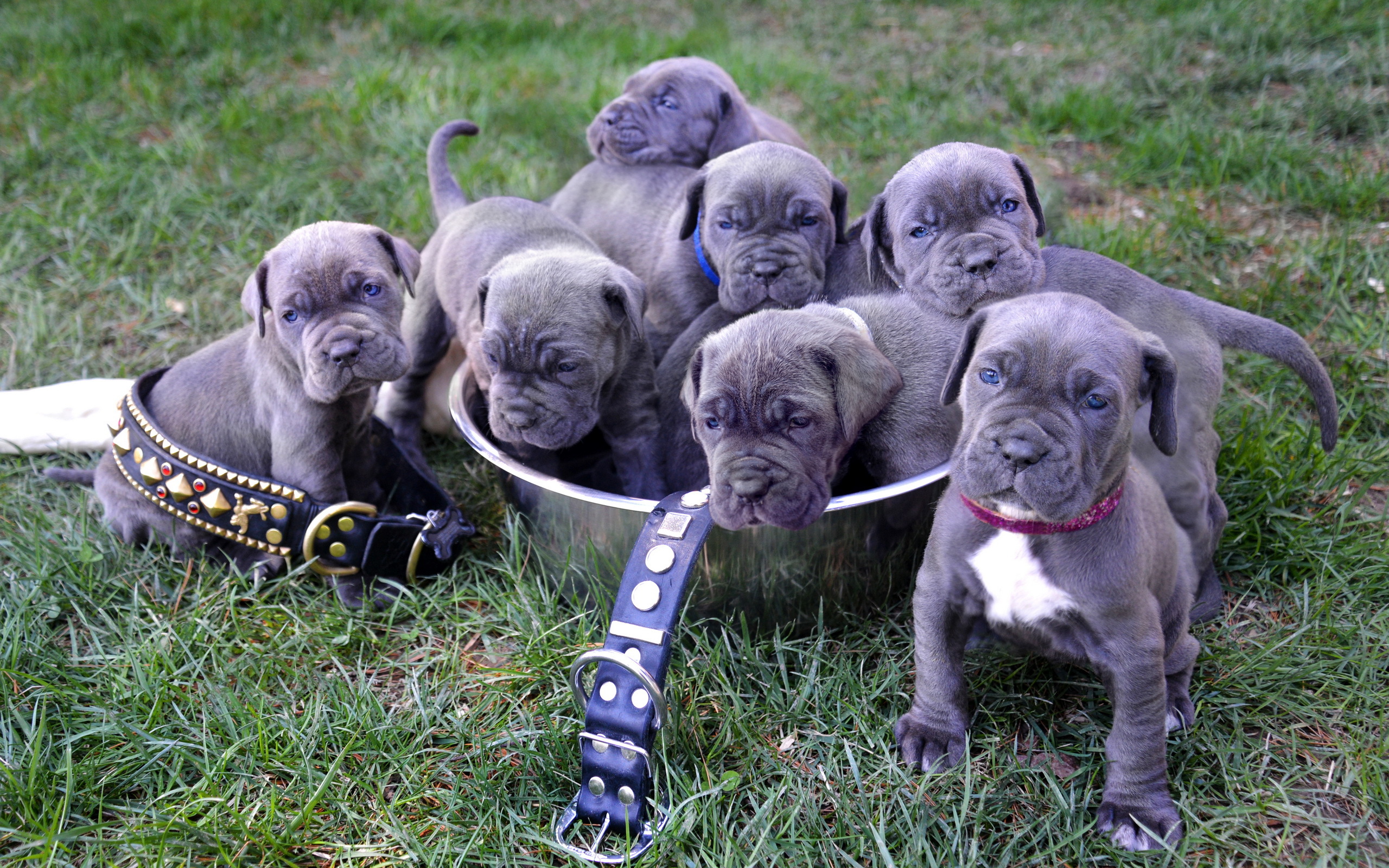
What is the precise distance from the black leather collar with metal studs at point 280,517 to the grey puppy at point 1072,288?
7.08 ft

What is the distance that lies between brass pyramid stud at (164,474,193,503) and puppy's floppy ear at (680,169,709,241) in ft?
7.54

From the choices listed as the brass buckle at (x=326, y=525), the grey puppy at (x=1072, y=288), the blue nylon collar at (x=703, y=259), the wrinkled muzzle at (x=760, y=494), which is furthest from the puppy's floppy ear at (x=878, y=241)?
the brass buckle at (x=326, y=525)

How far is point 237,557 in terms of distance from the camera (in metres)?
4.51

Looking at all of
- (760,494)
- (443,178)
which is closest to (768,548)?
(760,494)

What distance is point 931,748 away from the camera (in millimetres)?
3332

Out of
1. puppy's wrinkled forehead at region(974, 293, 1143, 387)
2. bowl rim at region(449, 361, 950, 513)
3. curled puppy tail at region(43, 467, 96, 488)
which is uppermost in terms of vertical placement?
puppy's wrinkled forehead at region(974, 293, 1143, 387)

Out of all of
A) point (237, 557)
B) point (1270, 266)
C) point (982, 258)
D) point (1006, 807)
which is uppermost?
point (982, 258)

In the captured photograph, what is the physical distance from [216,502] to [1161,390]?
3394 mm

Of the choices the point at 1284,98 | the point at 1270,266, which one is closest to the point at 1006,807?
the point at 1270,266

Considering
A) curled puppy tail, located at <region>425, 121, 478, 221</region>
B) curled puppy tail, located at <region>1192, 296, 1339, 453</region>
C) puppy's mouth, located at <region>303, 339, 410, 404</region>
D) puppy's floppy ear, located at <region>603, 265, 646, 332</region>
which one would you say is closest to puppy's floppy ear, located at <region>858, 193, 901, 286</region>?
puppy's floppy ear, located at <region>603, 265, 646, 332</region>

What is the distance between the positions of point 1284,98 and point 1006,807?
6398 millimetres

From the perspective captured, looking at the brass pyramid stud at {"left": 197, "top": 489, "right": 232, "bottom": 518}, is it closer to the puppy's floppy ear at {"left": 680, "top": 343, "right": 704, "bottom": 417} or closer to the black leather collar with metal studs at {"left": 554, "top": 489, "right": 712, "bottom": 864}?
the black leather collar with metal studs at {"left": 554, "top": 489, "right": 712, "bottom": 864}

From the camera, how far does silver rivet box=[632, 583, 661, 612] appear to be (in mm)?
3143

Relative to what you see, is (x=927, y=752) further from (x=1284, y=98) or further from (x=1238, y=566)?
(x=1284, y=98)
